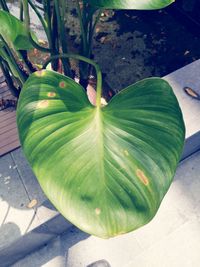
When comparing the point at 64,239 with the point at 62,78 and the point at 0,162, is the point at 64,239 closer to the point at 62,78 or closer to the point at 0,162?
the point at 0,162

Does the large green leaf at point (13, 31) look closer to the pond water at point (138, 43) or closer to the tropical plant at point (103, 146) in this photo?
the tropical plant at point (103, 146)

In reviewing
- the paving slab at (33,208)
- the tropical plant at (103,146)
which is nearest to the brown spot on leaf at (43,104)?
the tropical plant at (103,146)

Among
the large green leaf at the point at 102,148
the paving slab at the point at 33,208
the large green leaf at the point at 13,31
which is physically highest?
the large green leaf at the point at 13,31

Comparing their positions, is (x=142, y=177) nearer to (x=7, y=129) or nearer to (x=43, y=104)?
(x=43, y=104)

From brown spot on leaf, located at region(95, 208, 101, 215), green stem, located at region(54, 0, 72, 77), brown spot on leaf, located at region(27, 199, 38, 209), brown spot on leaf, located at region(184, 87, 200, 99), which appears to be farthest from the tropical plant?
brown spot on leaf, located at region(184, 87, 200, 99)

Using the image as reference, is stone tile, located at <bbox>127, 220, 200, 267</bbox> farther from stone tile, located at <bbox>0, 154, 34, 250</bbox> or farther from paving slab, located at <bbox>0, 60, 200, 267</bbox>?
stone tile, located at <bbox>0, 154, 34, 250</bbox>

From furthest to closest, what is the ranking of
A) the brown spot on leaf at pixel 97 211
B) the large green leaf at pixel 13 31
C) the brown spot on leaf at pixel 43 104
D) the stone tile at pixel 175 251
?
the stone tile at pixel 175 251, the large green leaf at pixel 13 31, the brown spot on leaf at pixel 43 104, the brown spot on leaf at pixel 97 211

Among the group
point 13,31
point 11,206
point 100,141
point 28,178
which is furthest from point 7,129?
point 100,141
